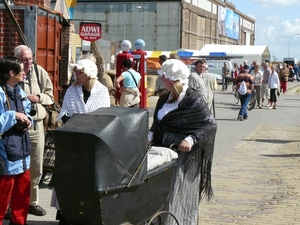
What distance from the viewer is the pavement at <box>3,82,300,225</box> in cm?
700

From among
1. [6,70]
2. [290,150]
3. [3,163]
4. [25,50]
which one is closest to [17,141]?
[3,163]

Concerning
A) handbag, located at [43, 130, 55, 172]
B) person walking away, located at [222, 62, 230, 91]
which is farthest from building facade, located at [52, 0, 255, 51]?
handbag, located at [43, 130, 55, 172]

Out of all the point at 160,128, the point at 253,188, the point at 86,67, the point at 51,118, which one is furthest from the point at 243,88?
the point at 160,128

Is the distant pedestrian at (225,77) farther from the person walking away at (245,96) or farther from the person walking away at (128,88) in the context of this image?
the person walking away at (128,88)

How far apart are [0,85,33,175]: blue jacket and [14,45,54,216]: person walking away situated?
695mm

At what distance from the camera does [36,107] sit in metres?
6.45

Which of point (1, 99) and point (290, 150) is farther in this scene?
point (290, 150)

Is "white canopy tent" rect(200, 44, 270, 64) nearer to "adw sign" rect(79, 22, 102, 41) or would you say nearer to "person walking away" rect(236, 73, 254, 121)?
"person walking away" rect(236, 73, 254, 121)

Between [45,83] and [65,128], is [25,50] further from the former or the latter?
[65,128]

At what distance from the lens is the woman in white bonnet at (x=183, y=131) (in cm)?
530

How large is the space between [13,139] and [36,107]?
1082 millimetres

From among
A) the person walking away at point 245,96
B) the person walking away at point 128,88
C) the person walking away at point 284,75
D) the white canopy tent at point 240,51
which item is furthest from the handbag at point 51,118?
the white canopy tent at point 240,51

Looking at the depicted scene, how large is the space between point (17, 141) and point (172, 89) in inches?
56.3

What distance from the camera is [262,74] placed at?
2320cm
